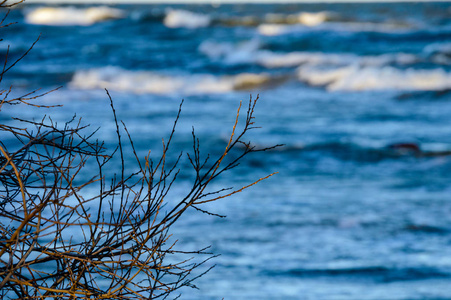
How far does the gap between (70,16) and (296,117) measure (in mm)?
20833

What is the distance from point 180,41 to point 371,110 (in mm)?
12745

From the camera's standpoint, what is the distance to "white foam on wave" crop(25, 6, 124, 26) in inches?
1372

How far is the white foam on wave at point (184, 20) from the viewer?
33.2m

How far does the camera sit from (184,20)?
111ft

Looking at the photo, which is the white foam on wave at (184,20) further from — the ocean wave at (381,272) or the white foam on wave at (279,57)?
the ocean wave at (381,272)

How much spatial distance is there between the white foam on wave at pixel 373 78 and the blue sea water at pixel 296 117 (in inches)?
2.8

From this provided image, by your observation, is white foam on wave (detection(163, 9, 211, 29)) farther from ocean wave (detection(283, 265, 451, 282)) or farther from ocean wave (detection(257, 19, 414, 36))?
ocean wave (detection(283, 265, 451, 282))

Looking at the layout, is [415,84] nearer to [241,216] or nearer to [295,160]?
[295,160]

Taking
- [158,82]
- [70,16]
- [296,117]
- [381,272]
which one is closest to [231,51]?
[158,82]

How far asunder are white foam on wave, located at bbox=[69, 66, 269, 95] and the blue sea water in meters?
0.07

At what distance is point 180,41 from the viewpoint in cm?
2959

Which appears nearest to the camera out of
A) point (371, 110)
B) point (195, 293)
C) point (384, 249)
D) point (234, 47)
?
point (195, 293)

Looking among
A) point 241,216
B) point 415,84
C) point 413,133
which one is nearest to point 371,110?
point 413,133

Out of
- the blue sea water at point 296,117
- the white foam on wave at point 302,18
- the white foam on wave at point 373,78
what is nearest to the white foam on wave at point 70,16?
the blue sea water at point 296,117
